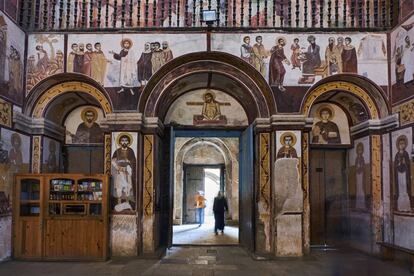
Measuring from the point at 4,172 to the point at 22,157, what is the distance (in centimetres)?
84

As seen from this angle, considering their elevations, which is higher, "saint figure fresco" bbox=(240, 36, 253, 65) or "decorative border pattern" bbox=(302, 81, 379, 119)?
"saint figure fresco" bbox=(240, 36, 253, 65)

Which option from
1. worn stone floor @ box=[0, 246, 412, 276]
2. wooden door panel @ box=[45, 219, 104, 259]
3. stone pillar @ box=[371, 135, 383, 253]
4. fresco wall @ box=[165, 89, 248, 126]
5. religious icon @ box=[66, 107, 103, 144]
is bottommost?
worn stone floor @ box=[0, 246, 412, 276]

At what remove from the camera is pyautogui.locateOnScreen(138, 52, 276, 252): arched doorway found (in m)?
10.7

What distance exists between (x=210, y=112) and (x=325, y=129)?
118 inches

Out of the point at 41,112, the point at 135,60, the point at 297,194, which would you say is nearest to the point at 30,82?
the point at 41,112

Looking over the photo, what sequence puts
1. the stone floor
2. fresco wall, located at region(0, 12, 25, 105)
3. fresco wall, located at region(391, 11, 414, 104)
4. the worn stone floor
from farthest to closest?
the stone floor < fresco wall, located at region(391, 11, 414, 104) < fresco wall, located at region(0, 12, 25, 105) < the worn stone floor

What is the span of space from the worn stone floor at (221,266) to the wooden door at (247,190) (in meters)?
0.73

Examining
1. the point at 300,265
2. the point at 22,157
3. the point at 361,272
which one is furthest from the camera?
the point at 22,157

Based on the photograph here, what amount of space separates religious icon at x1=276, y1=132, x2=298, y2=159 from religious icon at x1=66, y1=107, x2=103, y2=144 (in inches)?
182

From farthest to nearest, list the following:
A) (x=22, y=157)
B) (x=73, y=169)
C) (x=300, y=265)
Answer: (x=73, y=169) → (x=22, y=157) → (x=300, y=265)

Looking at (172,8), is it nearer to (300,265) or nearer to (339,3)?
(339,3)

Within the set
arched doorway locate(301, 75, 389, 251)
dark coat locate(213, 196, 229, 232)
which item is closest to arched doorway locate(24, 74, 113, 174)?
dark coat locate(213, 196, 229, 232)

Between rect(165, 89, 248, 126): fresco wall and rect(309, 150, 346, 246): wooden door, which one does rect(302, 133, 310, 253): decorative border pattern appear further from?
rect(165, 89, 248, 126): fresco wall

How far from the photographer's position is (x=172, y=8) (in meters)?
10.8
